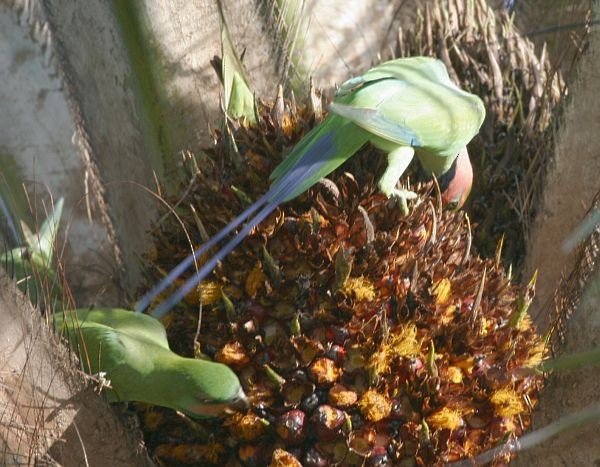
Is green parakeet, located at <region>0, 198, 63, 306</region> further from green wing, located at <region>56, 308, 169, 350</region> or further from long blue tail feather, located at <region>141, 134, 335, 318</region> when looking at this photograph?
long blue tail feather, located at <region>141, 134, 335, 318</region>

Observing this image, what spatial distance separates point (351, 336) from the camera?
134cm

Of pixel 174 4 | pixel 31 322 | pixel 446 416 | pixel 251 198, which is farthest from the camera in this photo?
pixel 174 4

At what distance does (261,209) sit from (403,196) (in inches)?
8.8

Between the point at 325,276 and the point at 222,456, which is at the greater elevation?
the point at 325,276

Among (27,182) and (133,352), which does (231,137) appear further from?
(27,182)

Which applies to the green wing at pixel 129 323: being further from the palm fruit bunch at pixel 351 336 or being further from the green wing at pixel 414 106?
the green wing at pixel 414 106

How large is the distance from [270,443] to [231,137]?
504 millimetres

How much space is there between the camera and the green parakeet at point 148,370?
1.28 m

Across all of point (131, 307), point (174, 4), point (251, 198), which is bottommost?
point (131, 307)

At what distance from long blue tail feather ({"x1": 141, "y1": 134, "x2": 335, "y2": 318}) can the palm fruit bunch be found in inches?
0.7

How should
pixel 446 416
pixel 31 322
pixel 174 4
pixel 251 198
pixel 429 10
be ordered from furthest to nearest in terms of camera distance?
pixel 429 10
pixel 174 4
pixel 251 198
pixel 446 416
pixel 31 322

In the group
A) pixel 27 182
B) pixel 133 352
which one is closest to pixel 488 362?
pixel 133 352

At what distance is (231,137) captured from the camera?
5.01 feet

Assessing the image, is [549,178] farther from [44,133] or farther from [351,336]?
[44,133]
